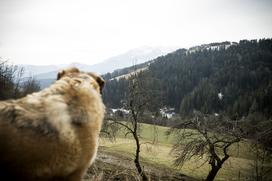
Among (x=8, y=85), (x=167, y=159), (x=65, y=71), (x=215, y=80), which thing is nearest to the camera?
(x=65, y=71)

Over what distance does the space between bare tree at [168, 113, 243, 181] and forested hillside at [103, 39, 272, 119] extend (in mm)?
82837

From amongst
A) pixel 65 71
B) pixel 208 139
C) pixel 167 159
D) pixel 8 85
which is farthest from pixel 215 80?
pixel 65 71

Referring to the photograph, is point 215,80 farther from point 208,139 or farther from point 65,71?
point 65,71

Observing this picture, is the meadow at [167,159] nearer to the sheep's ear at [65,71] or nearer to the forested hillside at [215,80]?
the sheep's ear at [65,71]

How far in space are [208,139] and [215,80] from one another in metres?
142

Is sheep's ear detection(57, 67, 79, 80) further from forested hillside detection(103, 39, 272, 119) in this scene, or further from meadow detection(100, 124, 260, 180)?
forested hillside detection(103, 39, 272, 119)

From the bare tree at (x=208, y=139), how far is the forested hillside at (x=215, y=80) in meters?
82.8

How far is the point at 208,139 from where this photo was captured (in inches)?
1023

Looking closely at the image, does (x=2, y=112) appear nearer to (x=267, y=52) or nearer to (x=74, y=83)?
(x=74, y=83)

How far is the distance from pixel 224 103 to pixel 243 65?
47.2m

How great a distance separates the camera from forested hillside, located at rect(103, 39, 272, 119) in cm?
12965

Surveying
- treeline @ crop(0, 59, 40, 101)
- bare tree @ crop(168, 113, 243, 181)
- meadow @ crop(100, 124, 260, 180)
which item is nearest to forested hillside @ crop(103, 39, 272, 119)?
meadow @ crop(100, 124, 260, 180)

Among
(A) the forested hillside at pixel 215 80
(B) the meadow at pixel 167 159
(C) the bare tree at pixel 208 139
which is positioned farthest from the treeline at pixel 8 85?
(A) the forested hillside at pixel 215 80

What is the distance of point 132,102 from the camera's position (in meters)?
28.0
